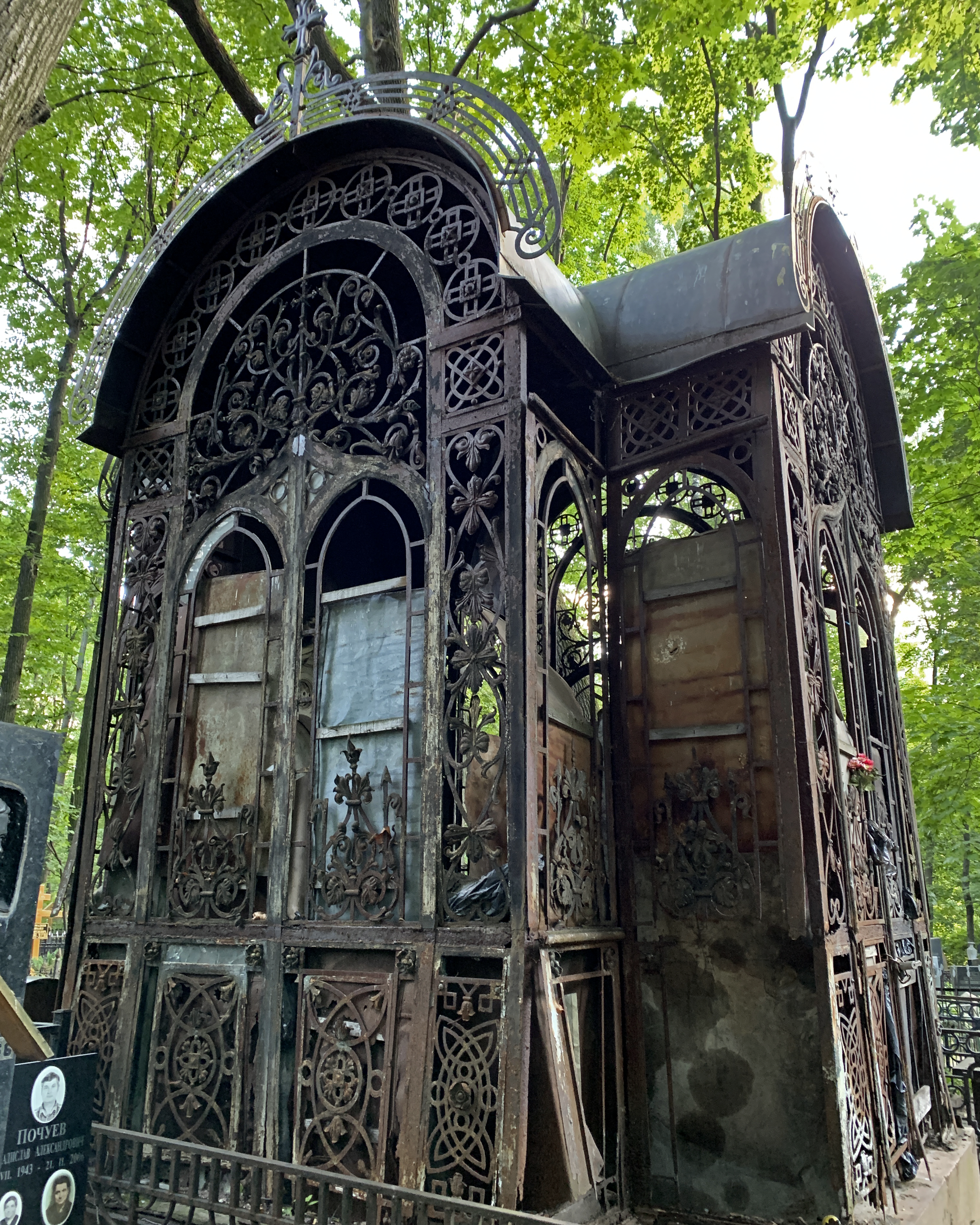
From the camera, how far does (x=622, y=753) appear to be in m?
6.79

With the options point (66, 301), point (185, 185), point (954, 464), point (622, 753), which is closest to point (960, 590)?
point (954, 464)

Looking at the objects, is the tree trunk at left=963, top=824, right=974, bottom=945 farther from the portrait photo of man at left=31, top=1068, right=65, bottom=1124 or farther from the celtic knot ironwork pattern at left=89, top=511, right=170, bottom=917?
the portrait photo of man at left=31, top=1068, right=65, bottom=1124

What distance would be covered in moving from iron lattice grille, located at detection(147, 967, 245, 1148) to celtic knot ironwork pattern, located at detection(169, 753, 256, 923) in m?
0.49

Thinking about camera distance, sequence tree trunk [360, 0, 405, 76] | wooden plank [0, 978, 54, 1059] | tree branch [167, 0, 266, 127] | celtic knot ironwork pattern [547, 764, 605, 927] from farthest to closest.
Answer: tree trunk [360, 0, 405, 76] < tree branch [167, 0, 266, 127] < celtic knot ironwork pattern [547, 764, 605, 927] < wooden plank [0, 978, 54, 1059]

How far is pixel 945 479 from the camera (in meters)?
15.2

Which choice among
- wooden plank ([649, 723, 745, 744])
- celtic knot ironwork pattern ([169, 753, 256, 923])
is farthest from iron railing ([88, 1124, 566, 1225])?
wooden plank ([649, 723, 745, 744])

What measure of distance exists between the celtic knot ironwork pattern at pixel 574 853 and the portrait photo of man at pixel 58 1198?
111 inches

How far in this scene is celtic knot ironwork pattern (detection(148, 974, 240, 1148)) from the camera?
615cm

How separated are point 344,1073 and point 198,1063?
129 cm

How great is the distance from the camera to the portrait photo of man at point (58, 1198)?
13.4ft

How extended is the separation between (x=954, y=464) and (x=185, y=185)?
13.7m

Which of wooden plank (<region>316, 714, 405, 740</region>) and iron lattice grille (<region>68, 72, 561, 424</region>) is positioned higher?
iron lattice grille (<region>68, 72, 561, 424</region>)

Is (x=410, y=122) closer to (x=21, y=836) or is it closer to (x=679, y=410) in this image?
(x=679, y=410)

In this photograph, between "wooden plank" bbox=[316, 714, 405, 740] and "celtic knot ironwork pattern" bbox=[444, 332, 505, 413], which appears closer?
"celtic knot ironwork pattern" bbox=[444, 332, 505, 413]
